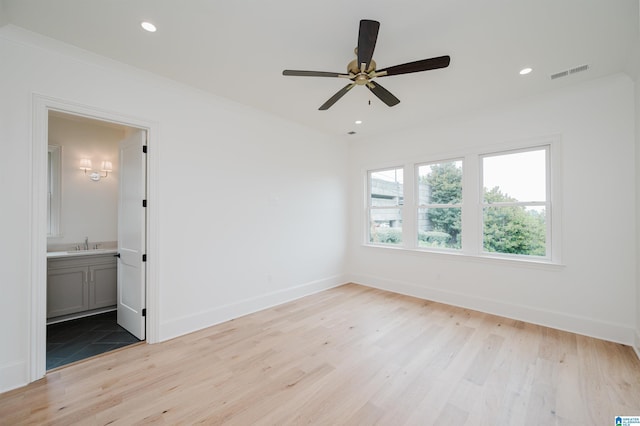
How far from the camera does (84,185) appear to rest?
13.3ft

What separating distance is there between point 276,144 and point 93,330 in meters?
3.49

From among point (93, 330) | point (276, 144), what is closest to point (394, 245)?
point (276, 144)

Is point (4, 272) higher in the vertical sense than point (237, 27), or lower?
lower

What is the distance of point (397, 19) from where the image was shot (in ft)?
6.91

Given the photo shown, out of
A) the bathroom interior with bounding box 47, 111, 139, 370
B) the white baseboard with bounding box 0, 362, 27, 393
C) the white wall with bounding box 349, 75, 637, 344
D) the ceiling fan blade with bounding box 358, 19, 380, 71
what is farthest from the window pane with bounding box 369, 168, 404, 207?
the white baseboard with bounding box 0, 362, 27, 393

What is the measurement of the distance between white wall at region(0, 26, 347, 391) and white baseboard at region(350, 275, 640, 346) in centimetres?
Result: 149

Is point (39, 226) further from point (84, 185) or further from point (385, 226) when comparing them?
point (385, 226)

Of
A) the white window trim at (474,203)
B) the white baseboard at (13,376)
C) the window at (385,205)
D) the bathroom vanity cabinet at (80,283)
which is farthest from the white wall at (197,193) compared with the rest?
the bathroom vanity cabinet at (80,283)

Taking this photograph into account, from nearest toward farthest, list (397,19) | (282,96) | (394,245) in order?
(397,19), (282,96), (394,245)

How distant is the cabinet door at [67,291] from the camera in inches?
137

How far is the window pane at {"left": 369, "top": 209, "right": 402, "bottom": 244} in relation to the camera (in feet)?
16.4

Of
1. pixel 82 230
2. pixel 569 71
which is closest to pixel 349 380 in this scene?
pixel 569 71

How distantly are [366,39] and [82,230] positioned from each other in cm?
474

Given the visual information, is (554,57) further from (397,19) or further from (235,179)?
(235,179)
